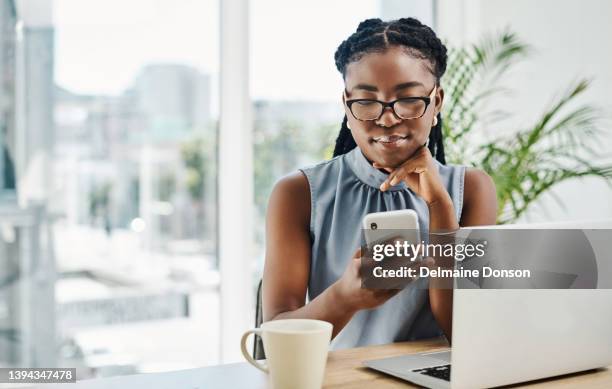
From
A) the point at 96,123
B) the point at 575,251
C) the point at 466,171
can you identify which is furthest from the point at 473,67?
the point at 575,251

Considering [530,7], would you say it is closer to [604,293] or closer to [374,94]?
[374,94]

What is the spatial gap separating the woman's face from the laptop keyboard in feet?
1.79

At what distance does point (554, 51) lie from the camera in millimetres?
2893

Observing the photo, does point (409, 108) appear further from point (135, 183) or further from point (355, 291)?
point (135, 183)

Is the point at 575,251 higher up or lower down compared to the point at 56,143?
lower down

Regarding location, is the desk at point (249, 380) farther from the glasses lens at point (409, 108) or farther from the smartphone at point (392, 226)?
the glasses lens at point (409, 108)

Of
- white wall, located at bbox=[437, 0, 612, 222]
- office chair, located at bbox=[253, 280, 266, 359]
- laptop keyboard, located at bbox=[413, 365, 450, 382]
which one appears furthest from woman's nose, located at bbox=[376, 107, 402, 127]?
white wall, located at bbox=[437, 0, 612, 222]

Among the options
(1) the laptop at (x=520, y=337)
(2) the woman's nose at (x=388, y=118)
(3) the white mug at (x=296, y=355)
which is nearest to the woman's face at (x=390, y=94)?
(2) the woman's nose at (x=388, y=118)

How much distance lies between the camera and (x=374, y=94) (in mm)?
1486

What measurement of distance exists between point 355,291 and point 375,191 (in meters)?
0.39

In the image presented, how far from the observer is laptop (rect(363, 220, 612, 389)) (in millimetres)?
946

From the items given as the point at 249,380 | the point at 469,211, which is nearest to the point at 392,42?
the point at 469,211

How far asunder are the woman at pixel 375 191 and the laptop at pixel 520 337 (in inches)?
13.2

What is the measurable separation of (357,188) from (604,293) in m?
0.63
